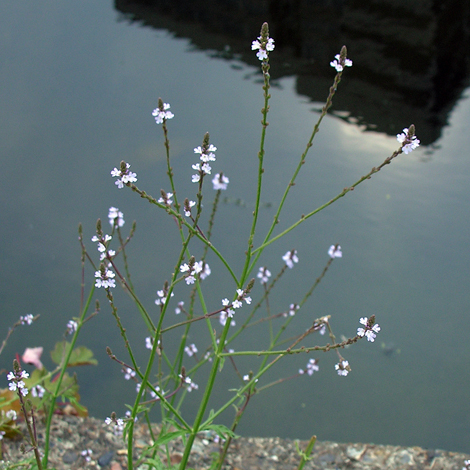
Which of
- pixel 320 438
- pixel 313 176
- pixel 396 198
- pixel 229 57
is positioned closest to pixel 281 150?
pixel 313 176

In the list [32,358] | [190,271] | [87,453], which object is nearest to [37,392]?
[32,358]

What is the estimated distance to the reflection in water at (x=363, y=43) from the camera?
132 inches

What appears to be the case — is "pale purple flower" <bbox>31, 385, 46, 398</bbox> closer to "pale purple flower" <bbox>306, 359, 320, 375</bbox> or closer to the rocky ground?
the rocky ground

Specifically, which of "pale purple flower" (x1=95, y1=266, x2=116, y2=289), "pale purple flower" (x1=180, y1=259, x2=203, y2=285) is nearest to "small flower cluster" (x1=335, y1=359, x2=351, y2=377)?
"pale purple flower" (x1=180, y1=259, x2=203, y2=285)

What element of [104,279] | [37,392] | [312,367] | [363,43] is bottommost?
[37,392]

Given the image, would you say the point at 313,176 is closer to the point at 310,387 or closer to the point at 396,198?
the point at 396,198

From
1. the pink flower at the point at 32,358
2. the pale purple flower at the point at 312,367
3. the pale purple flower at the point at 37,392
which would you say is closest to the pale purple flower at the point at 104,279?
the pale purple flower at the point at 37,392

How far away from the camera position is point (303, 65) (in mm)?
3547

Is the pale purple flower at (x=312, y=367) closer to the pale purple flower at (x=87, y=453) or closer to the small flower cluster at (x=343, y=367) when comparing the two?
the small flower cluster at (x=343, y=367)

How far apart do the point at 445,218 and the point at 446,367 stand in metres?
0.92

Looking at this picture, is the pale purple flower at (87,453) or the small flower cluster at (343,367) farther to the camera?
the pale purple flower at (87,453)

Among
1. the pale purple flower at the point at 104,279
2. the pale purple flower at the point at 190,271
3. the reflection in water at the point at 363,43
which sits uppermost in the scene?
the reflection in water at the point at 363,43

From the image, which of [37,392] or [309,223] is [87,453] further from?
[309,223]

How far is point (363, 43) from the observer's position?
12.4ft
